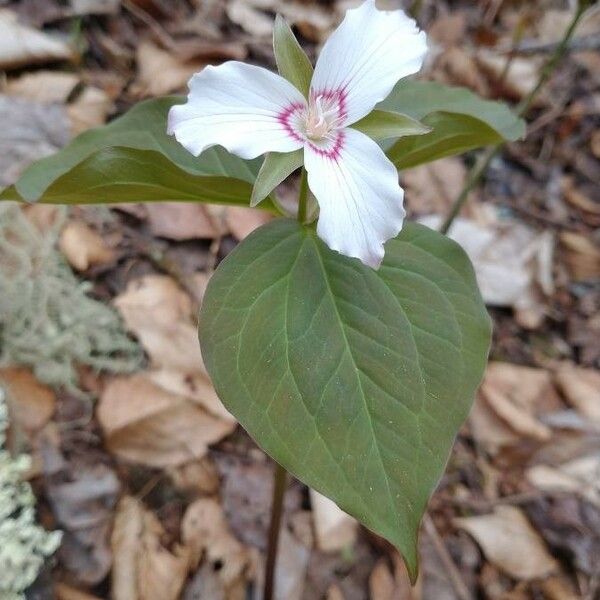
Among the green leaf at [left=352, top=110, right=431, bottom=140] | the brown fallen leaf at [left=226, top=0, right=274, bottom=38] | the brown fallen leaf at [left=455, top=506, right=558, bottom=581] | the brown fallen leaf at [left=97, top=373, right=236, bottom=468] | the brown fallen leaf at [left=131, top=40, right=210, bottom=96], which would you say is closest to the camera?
the green leaf at [left=352, top=110, right=431, bottom=140]

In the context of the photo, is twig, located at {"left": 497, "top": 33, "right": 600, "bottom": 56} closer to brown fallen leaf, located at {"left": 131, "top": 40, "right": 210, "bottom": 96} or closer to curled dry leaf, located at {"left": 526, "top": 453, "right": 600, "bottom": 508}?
brown fallen leaf, located at {"left": 131, "top": 40, "right": 210, "bottom": 96}

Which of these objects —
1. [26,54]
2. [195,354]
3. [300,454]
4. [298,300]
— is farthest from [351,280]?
[26,54]

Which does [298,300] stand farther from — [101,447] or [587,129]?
[587,129]

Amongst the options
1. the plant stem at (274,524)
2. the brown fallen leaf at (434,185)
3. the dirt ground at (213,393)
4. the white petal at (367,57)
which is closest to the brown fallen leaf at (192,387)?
the dirt ground at (213,393)

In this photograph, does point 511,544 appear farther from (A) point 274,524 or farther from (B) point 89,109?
(B) point 89,109

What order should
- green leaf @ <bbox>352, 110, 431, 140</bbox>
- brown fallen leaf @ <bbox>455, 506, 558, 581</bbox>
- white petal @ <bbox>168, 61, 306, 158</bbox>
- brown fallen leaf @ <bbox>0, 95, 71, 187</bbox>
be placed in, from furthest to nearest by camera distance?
1. brown fallen leaf @ <bbox>0, 95, 71, 187</bbox>
2. brown fallen leaf @ <bbox>455, 506, 558, 581</bbox>
3. green leaf @ <bbox>352, 110, 431, 140</bbox>
4. white petal @ <bbox>168, 61, 306, 158</bbox>

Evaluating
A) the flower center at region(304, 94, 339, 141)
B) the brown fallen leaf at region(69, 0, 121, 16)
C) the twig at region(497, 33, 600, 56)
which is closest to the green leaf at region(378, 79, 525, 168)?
the flower center at region(304, 94, 339, 141)
